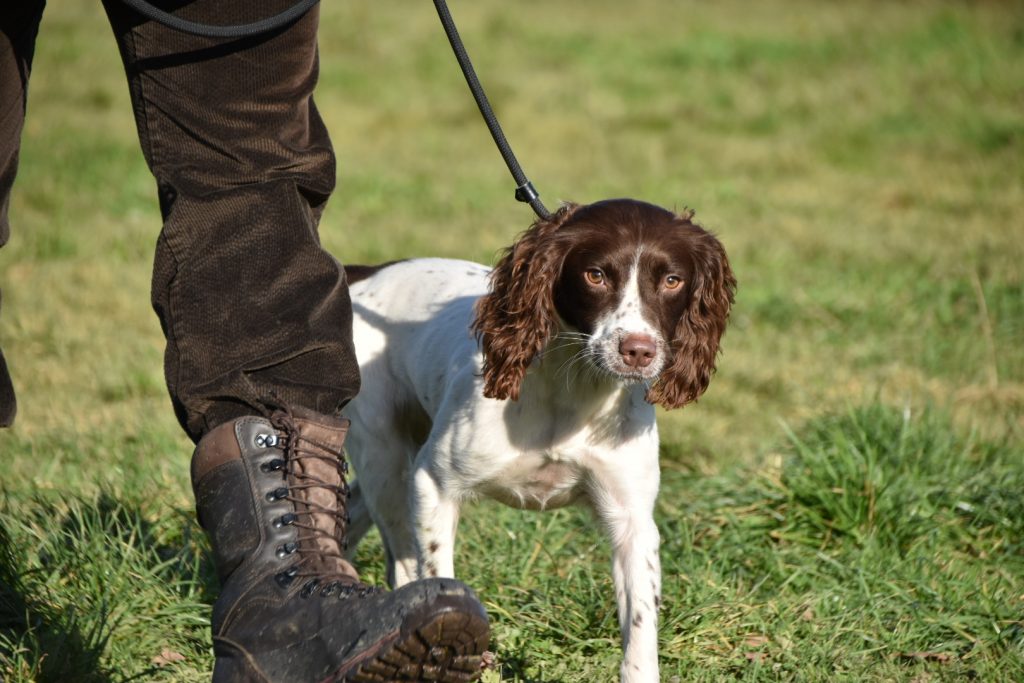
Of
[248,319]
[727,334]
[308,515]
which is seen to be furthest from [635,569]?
[727,334]

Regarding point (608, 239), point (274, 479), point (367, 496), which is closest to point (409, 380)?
point (367, 496)

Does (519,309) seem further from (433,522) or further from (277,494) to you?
(277,494)

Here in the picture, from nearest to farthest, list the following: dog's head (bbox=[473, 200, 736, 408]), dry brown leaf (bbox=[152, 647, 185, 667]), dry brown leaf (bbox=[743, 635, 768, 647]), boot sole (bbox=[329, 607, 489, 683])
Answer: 1. boot sole (bbox=[329, 607, 489, 683])
2. dry brown leaf (bbox=[152, 647, 185, 667])
3. dog's head (bbox=[473, 200, 736, 408])
4. dry brown leaf (bbox=[743, 635, 768, 647])

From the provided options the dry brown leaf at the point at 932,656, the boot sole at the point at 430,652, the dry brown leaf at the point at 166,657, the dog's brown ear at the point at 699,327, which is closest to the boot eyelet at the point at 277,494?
the boot sole at the point at 430,652

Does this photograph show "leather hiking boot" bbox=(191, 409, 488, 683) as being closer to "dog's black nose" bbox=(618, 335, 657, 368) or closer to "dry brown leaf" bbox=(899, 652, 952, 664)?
"dog's black nose" bbox=(618, 335, 657, 368)

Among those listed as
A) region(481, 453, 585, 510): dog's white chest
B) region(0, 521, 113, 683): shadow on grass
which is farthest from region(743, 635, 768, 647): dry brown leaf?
region(0, 521, 113, 683): shadow on grass

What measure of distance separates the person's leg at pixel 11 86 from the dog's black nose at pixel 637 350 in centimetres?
135

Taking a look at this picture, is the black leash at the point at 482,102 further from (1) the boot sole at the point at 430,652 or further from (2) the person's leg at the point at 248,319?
(1) the boot sole at the point at 430,652

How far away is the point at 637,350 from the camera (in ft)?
10.1

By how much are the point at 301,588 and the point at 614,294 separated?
3.91 feet

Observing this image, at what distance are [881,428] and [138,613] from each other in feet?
8.23

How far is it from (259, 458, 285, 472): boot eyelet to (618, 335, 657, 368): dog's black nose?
3.03 feet

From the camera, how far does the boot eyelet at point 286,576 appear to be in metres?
2.44

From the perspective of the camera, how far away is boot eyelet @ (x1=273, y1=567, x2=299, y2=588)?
244cm
